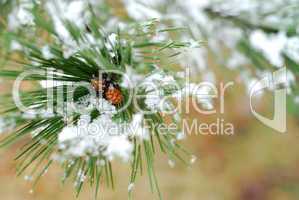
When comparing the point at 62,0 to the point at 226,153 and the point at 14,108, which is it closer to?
the point at 14,108

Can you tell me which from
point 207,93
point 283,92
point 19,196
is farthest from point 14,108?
point 19,196

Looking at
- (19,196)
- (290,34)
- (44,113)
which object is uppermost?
(290,34)

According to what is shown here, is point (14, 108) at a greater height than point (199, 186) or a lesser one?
greater

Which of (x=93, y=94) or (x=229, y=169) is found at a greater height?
(x=93, y=94)

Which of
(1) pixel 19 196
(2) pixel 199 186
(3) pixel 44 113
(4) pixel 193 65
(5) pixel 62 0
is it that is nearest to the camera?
(3) pixel 44 113
